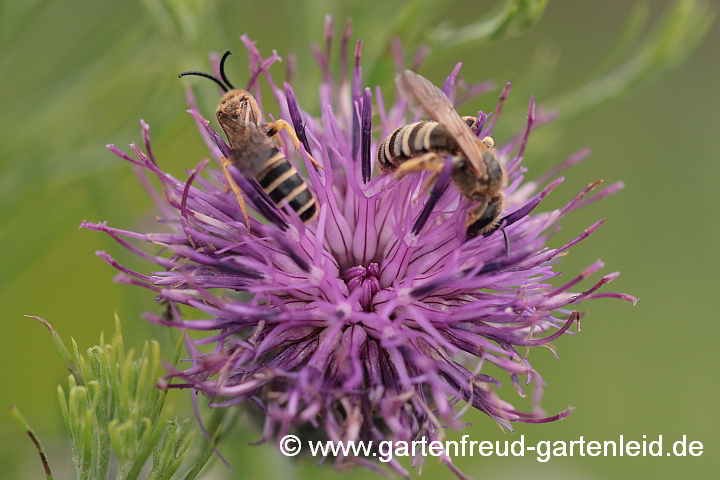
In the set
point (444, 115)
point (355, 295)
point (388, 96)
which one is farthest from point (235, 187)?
point (388, 96)

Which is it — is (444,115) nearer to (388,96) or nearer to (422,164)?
(422,164)

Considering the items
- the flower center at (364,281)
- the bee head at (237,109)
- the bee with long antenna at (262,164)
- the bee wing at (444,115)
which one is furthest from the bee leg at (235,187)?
the bee wing at (444,115)

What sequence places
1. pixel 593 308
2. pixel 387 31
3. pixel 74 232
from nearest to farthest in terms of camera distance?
pixel 387 31, pixel 74 232, pixel 593 308

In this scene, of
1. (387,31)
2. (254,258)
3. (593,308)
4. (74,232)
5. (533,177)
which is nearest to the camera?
(254,258)

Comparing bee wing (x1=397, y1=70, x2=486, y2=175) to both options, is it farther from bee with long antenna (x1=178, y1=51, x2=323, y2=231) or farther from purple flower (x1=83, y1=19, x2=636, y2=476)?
bee with long antenna (x1=178, y1=51, x2=323, y2=231)

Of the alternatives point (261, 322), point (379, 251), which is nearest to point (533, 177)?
point (379, 251)

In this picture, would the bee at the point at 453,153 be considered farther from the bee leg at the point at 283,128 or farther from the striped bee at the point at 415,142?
the bee leg at the point at 283,128

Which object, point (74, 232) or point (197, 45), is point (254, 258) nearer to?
point (197, 45)
